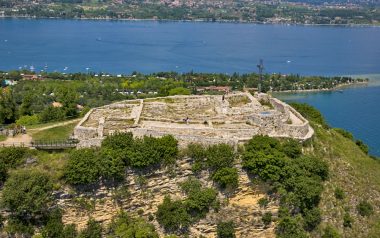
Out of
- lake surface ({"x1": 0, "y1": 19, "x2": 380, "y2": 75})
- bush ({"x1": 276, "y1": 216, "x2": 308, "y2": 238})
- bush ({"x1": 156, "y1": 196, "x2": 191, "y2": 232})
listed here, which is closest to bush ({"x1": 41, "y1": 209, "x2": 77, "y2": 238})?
bush ({"x1": 156, "y1": 196, "x2": 191, "y2": 232})

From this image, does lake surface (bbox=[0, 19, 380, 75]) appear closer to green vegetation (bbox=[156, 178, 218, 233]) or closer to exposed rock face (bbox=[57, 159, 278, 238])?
exposed rock face (bbox=[57, 159, 278, 238])

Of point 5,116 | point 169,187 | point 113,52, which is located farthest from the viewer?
point 113,52

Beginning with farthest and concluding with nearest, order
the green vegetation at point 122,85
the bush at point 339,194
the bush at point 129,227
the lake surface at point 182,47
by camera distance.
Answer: the lake surface at point 182,47 → the green vegetation at point 122,85 → the bush at point 339,194 → the bush at point 129,227

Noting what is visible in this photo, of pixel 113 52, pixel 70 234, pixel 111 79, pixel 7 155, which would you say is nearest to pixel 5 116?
pixel 7 155

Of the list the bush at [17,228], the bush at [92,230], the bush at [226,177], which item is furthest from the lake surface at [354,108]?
the bush at [17,228]

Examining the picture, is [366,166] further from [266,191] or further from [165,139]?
[165,139]

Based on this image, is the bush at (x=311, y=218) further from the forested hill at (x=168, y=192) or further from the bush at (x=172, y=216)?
the bush at (x=172, y=216)
